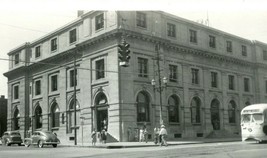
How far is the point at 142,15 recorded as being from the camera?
36.5 m

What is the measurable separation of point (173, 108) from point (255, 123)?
13853 mm

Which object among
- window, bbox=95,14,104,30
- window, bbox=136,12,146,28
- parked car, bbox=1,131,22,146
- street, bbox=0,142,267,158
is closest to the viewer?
street, bbox=0,142,267,158

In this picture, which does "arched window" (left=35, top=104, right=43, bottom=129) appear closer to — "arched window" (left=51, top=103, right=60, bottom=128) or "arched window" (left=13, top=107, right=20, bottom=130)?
"arched window" (left=51, top=103, right=60, bottom=128)

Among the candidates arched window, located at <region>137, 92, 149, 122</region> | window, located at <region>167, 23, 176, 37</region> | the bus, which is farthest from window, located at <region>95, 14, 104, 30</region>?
the bus

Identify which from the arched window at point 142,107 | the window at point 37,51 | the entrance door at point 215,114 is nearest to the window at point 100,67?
the arched window at point 142,107

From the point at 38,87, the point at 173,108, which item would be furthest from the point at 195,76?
the point at 38,87

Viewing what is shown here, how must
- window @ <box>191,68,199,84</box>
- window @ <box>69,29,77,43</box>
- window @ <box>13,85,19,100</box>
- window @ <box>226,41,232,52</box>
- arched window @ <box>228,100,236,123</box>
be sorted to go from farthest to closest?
window @ <box>13,85,19,100</box> → window @ <box>226,41,232,52</box> → arched window @ <box>228,100,236,123</box> → window @ <box>191,68,199,84</box> → window @ <box>69,29,77,43</box>

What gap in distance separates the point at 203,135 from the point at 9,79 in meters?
28.6

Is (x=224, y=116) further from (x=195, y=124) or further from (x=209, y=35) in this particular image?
(x=209, y=35)

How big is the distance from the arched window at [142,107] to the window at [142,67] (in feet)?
6.14

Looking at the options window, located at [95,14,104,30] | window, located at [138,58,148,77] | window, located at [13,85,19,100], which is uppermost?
window, located at [95,14,104,30]

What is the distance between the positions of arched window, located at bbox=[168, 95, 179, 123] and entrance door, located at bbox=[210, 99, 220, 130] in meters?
6.19

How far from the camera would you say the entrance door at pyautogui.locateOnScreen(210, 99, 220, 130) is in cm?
4369

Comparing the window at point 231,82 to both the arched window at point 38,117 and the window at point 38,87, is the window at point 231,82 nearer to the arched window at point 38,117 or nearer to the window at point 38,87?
the arched window at point 38,117
